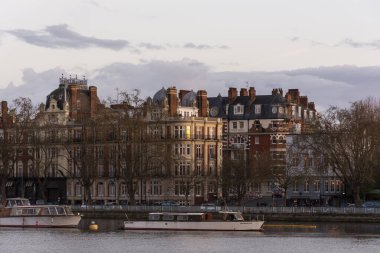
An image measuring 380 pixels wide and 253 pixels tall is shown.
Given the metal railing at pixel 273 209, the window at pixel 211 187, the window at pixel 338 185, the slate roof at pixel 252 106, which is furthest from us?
the slate roof at pixel 252 106

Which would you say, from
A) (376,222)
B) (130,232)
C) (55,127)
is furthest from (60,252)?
(55,127)

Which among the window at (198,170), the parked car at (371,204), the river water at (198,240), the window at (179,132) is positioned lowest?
the river water at (198,240)

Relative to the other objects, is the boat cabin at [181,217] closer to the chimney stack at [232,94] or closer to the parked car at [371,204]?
the parked car at [371,204]

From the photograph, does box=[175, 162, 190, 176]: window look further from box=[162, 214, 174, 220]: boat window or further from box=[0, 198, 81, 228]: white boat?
box=[162, 214, 174, 220]: boat window

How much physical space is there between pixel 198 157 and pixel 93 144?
15698mm

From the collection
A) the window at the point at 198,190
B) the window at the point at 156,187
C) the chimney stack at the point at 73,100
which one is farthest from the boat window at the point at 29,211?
the chimney stack at the point at 73,100

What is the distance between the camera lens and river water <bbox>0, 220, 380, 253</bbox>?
91188 millimetres

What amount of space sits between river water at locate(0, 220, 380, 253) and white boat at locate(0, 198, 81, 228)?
1.79 m

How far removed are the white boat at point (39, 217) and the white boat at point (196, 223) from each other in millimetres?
7238

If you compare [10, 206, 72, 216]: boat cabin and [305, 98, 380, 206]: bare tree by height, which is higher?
[305, 98, 380, 206]: bare tree

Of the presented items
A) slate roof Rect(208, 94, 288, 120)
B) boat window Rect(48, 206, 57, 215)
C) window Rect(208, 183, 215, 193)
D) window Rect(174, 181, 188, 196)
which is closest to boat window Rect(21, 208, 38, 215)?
boat window Rect(48, 206, 57, 215)

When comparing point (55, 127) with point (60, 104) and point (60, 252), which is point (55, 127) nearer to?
point (60, 104)

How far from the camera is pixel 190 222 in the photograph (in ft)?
364

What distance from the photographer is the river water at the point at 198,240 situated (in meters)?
91.2
